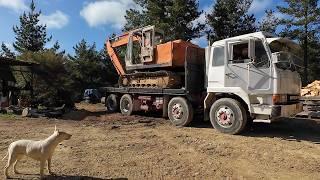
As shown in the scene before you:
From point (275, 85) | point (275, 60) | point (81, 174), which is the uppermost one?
point (275, 60)

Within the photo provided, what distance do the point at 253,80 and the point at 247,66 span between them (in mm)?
477

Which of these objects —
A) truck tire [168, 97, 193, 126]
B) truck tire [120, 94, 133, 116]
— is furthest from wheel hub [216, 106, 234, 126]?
truck tire [120, 94, 133, 116]

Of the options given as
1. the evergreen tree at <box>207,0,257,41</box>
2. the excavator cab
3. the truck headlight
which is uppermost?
the evergreen tree at <box>207,0,257,41</box>

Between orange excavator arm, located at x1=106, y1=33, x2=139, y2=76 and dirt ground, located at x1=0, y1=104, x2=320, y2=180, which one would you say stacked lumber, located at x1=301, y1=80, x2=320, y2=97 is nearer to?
dirt ground, located at x1=0, y1=104, x2=320, y2=180

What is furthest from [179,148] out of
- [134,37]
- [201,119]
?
[134,37]

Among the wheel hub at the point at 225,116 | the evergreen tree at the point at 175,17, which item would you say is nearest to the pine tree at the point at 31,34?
the evergreen tree at the point at 175,17

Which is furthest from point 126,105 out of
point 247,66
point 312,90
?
point 312,90

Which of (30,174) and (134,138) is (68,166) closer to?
(30,174)

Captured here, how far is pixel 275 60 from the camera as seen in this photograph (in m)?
11.2

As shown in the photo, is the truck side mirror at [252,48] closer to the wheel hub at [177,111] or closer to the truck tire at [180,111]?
the truck tire at [180,111]

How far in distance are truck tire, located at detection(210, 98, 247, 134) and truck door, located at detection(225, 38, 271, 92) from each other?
599 mm

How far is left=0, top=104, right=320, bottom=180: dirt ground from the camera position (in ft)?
25.2

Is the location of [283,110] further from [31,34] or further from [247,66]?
[31,34]

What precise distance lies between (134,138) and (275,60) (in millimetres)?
4762
